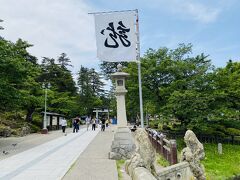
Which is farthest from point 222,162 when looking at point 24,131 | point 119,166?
point 24,131

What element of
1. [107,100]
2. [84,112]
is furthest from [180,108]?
[107,100]

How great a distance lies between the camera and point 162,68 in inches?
808

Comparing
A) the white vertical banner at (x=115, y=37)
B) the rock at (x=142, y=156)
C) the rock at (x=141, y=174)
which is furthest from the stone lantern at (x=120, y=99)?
the rock at (x=141, y=174)

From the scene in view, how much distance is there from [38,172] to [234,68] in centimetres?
2059

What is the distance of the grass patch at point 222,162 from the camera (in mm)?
11555

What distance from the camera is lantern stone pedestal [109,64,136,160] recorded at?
39.7ft

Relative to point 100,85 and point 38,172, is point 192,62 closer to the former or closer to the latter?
point 38,172

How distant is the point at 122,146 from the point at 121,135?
19.9 inches

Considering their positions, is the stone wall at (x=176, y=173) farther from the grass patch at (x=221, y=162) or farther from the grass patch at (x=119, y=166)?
the grass patch at (x=221, y=162)

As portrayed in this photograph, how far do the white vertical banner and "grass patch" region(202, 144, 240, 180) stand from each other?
17.6 feet

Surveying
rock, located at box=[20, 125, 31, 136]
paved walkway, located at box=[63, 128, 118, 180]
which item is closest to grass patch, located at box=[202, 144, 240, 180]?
paved walkway, located at box=[63, 128, 118, 180]

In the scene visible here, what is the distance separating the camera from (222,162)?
14875mm

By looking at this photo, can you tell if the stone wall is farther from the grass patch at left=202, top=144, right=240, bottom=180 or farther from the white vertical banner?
the white vertical banner

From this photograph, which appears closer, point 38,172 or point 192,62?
point 38,172
